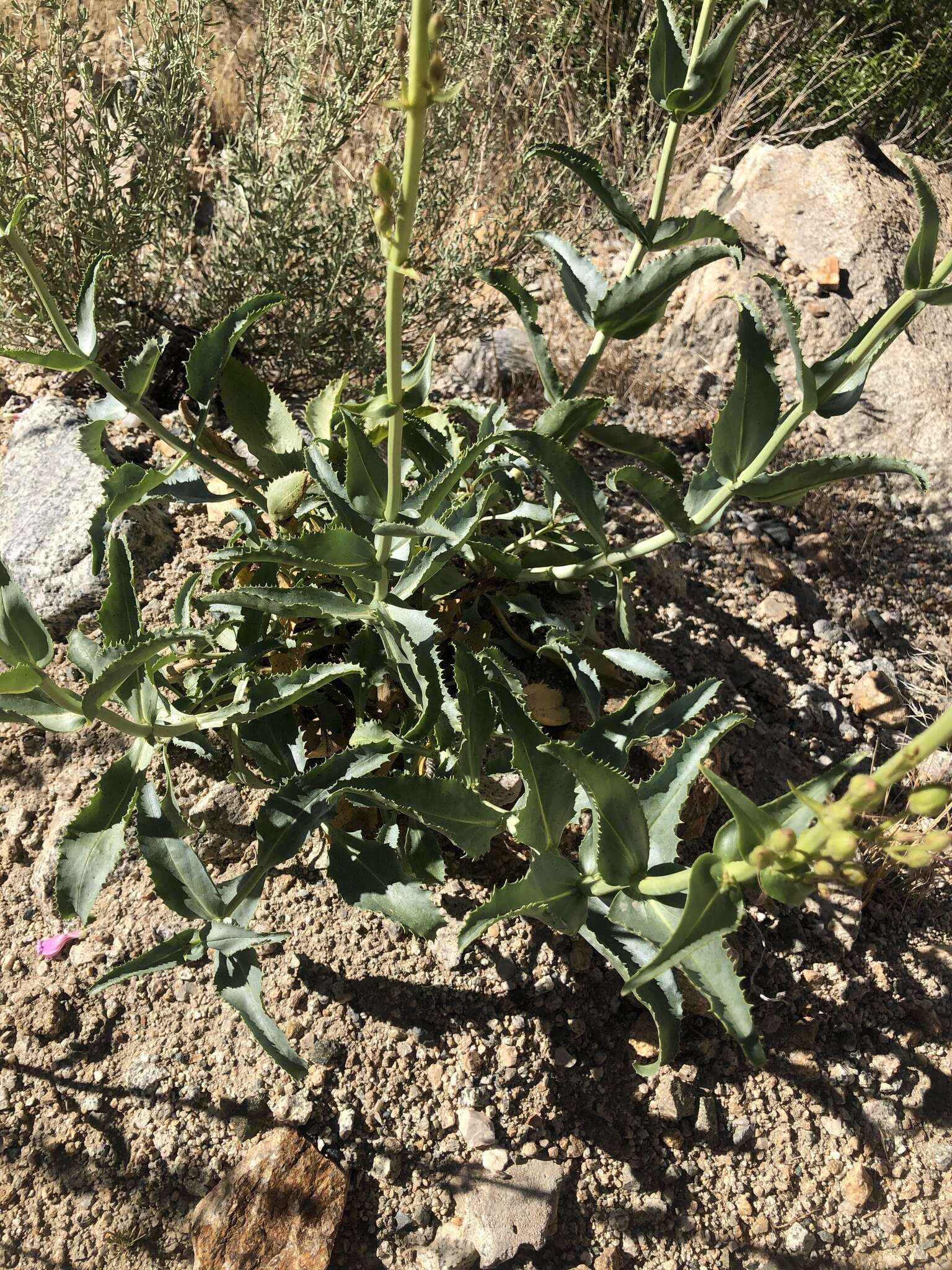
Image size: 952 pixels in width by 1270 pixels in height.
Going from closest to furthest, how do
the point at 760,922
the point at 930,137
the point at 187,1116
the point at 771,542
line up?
the point at 187,1116 → the point at 760,922 → the point at 771,542 → the point at 930,137

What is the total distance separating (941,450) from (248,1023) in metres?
3.83

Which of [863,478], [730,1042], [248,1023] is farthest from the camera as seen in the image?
[863,478]

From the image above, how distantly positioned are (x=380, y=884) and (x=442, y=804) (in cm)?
30

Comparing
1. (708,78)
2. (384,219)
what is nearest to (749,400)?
(708,78)

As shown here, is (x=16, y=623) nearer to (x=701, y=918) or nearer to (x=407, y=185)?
(x=407, y=185)

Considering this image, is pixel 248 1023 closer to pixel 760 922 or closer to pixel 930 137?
pixel 760 922

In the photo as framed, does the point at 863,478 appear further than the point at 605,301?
Yes

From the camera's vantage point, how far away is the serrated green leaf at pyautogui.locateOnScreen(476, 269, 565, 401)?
7.45 ft

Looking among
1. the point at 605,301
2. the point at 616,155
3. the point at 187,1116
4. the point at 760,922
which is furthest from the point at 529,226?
the point at 187,1116

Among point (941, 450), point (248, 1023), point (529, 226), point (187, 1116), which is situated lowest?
point (187, 1116)

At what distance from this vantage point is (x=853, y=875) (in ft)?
3.67

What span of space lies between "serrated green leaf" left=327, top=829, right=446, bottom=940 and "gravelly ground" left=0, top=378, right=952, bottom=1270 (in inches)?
19.0

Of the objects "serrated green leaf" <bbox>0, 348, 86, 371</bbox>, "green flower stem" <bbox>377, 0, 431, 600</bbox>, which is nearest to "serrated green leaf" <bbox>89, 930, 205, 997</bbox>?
"green flower stem" <bbox>377, 0, 431, 600</bbox>

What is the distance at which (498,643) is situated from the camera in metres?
2.76
